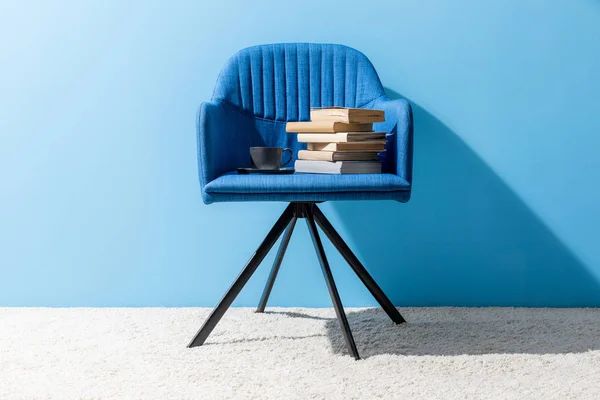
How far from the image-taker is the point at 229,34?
2.28m

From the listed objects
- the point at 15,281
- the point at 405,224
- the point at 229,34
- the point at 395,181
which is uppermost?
the point at 229,34

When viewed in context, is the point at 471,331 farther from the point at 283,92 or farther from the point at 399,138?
the point at 283,92

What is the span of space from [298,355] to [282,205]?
0.71 meters

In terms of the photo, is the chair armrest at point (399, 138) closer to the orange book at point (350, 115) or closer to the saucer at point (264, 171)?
the orange book at point (350, 115)

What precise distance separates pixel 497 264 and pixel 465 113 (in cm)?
53

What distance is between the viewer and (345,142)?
178 cm

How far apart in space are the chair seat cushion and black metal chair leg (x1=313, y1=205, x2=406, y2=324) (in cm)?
23

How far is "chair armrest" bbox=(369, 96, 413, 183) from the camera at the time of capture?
1714 millimetres

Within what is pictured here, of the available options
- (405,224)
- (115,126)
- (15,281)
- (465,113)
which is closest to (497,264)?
(405,224)

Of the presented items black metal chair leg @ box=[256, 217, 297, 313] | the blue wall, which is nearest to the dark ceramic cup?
black metal chair leg @ box=[256, 217, 297, 313]

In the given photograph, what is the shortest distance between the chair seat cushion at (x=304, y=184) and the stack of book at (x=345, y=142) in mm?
120

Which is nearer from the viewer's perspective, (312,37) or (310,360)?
(310,360)

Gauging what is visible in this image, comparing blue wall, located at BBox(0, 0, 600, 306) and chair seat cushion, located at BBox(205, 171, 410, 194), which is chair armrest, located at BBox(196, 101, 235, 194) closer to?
chair seat cushion, located at BBox(205, 171, 410, 194)

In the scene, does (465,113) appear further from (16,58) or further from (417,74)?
(16,58)
